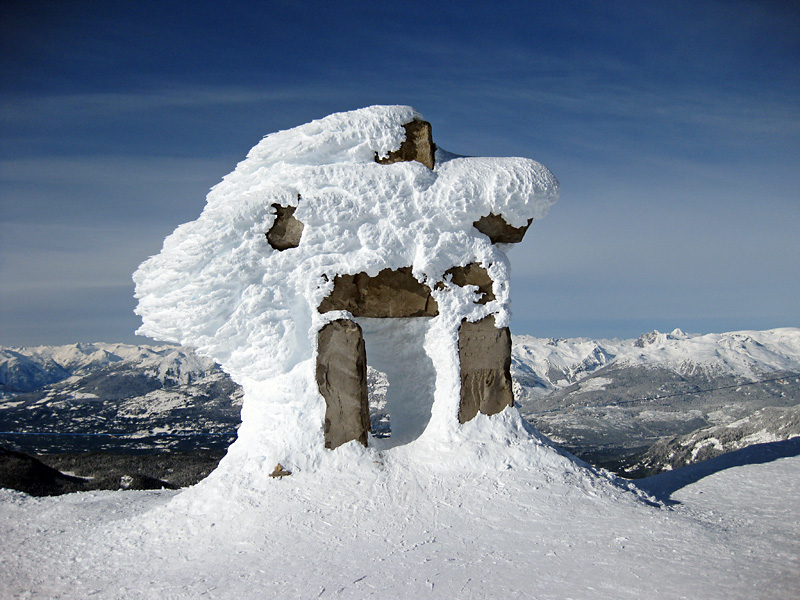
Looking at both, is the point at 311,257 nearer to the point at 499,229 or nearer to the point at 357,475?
the point at 499,229

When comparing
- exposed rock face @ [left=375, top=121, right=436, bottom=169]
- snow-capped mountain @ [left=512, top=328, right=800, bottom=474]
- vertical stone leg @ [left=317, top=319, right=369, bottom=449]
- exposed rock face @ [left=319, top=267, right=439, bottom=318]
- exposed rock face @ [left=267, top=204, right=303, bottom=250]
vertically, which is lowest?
snow-capped mountain @ [left=512, top=328, right=800, bottom=474]

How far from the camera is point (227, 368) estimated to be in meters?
11.9

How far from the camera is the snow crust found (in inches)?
446

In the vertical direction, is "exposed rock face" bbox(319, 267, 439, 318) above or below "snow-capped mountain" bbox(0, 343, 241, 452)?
above

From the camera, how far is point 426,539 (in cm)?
906

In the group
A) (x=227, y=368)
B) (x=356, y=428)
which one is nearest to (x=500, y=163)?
(x=356, y=428)

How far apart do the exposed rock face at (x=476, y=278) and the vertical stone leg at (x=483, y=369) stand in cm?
47

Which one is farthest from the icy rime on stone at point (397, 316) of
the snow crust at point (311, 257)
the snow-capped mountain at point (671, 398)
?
the snow-capped mountain at point (671, 398)

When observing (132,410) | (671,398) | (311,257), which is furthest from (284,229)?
(132,410)

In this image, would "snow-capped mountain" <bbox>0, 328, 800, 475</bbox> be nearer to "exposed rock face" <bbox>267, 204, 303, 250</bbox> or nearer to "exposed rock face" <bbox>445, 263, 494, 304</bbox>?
"exposed rock face" <bbox>445, 263, 494, 304</bbox>

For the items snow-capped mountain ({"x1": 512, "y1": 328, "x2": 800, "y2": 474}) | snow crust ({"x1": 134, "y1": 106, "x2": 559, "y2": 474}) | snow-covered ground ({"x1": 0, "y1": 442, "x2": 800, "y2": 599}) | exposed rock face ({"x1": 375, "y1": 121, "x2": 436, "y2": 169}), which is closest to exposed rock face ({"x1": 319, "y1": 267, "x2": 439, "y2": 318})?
snow crust ({"x1": 134, "y1": 106, "x2": 559, "y2": 474})

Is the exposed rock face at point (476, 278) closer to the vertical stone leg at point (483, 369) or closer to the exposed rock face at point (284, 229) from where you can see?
the vertical stone leg at point (483, 369)

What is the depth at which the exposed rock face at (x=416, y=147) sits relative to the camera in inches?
490

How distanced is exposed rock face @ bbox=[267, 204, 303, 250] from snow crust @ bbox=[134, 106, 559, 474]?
14cm
